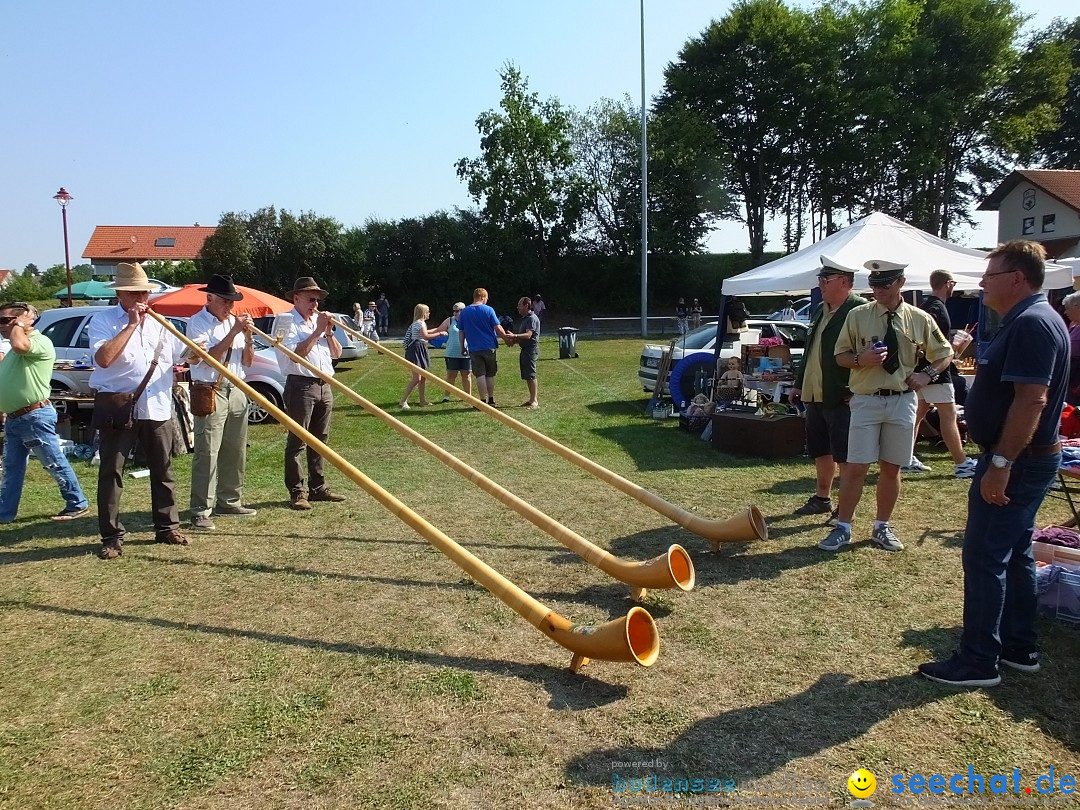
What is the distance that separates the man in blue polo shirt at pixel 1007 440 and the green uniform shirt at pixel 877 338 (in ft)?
5.50

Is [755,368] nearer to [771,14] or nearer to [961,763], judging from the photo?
[961,763]

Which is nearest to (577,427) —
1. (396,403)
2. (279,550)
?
(396,403)

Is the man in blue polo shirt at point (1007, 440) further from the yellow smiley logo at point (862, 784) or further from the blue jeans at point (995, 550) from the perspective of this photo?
the yellow smiley logo at point (862, 784)

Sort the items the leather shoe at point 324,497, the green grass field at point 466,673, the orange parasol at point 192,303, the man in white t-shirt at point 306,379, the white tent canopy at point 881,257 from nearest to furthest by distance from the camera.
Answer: the green grass field at point 466,673, the man in white t-shirt at point 306,379, the leather shoe at point 324,497, the white tent canopy at point 881,257, the orange parasol at point 192,303

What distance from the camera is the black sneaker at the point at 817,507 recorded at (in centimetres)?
613

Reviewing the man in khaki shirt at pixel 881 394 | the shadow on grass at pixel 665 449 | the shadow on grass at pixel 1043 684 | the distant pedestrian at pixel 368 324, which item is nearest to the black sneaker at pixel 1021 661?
the shadow on grass at pixel 1043 684

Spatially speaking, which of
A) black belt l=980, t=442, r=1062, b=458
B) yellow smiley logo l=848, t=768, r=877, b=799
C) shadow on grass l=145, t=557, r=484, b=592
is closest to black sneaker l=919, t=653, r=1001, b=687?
yellow smiley logo l=848, t=768, r=877, b=799

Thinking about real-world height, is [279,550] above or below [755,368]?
below

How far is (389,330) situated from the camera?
1494 inches

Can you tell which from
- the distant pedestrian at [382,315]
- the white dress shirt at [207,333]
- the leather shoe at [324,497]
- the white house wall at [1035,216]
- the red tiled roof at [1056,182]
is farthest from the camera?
the white house wall at [1035,216]

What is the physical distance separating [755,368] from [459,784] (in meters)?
8.65

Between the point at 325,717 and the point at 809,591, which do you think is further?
the point at 809,591

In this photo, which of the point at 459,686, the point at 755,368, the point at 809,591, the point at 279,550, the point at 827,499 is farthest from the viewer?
the point at 755,368

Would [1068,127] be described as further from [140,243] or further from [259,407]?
[140,243]
